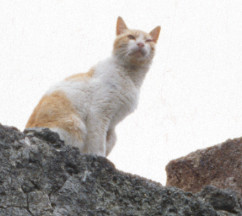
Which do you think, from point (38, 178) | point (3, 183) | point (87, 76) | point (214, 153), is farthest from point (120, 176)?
point (87, 76)

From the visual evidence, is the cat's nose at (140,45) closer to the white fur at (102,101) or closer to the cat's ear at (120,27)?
the white fur at (102,101)

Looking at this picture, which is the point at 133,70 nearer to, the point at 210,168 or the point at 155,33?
the point at 155,33

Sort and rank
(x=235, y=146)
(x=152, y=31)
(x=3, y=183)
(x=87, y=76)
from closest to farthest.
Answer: (x=3, y=183) → (x=235, y=146) → (x=87, y=76) → (x=152, y=31)

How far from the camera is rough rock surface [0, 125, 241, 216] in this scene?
7.41ft

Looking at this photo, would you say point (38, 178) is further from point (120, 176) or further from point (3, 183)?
point (120, 176)

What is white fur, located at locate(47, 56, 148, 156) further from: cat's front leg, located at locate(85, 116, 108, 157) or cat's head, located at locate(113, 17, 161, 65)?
cat's head, located at locate(113, 17, 161, 65)

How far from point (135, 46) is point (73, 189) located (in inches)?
143

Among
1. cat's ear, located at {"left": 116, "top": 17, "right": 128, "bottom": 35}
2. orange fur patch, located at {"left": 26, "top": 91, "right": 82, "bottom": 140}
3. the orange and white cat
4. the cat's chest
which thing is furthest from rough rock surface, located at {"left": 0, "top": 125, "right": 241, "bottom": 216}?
cat's ear, located at {"left": 116, "top": 17, "right": 128, "bottom": 35}

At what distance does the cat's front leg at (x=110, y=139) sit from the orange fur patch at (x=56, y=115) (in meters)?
0.70

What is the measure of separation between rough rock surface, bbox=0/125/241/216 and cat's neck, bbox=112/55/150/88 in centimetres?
308

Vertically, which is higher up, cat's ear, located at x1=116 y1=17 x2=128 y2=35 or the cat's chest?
cat's ear, located at x1=116 y1=17 x2=128 y2=35

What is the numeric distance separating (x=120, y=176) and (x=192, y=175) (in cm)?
171

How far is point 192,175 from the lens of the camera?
4215mm

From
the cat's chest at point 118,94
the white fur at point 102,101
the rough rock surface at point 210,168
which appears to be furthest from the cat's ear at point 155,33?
the rough rock surface at point 210,168
